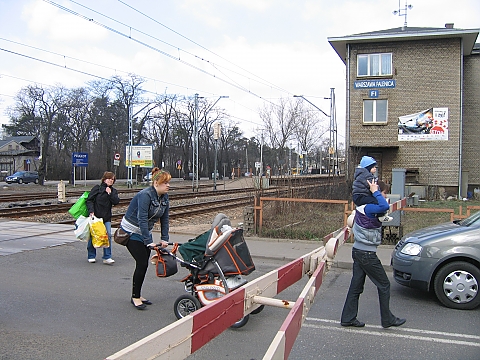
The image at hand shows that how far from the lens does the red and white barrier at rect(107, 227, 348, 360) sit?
234cm

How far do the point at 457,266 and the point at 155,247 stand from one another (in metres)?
4.02

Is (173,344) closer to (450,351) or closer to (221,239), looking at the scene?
(221,239)

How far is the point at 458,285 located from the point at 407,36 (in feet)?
86.6

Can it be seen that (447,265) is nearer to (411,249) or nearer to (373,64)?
(411,249)

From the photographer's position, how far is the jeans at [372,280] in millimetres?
5242

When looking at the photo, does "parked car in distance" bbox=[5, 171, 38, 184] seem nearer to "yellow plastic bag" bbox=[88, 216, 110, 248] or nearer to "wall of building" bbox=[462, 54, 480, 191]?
"wall of building" bbox=[462, 54, 480, 191]

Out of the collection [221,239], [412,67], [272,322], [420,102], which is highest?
[412,67]

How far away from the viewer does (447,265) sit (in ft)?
20.7

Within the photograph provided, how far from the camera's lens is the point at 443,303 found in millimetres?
6281

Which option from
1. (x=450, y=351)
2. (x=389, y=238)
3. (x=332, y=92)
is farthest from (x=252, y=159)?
(x=450, y=351)

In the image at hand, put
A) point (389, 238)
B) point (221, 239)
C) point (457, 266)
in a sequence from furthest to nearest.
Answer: point (389, 238), point (457, 266), point (221, 239)

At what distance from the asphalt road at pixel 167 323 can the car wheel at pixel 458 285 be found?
16cm

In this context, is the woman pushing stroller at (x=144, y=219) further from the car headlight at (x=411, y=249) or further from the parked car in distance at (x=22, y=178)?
the parked car in distance at (x=22, y=178)

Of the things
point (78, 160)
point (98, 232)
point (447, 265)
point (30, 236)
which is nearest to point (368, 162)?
point (447, 265)
